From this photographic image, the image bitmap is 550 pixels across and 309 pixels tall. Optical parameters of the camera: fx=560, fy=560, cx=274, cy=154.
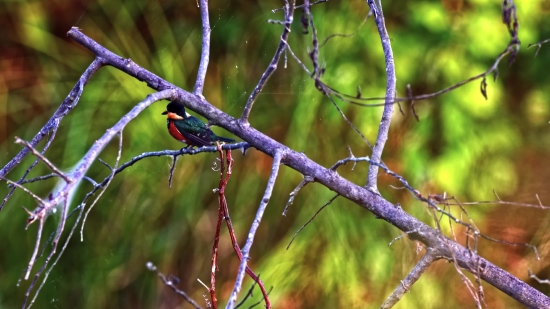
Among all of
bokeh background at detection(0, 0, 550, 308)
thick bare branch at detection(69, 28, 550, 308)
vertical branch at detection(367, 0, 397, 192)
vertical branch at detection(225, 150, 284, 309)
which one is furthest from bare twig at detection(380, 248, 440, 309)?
bokeh background at detection(0, 0, 550, 308)

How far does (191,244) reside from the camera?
224 centimetres

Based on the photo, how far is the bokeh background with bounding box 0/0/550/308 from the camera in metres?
2.09

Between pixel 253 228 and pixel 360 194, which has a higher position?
pixel 360 194

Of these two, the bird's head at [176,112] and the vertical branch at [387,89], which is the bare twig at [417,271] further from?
the bird's head at [176,112]

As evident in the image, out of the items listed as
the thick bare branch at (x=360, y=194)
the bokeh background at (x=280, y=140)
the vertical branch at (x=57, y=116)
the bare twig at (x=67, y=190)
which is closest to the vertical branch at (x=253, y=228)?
the thick bare branch at (x=360, y=194)

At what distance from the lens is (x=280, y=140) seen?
221 cm

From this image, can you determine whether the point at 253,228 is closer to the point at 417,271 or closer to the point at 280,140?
the point at 417,271

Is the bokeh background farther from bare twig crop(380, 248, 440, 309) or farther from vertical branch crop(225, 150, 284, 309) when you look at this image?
vertical branch crop(225, 150, 284, 309)

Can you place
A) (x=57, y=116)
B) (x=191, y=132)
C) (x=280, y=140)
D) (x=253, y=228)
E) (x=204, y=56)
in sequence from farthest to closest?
(x=280, y=140), (x=191, y=132), (x=204, y=56), (x=57, y=116), (x=253, y=228)

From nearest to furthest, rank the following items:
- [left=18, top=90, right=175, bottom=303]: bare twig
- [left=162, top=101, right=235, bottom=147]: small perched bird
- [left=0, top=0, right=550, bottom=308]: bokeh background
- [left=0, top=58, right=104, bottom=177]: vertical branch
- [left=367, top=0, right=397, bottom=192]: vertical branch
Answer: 1. [left=18, top=90, right=175, bottom=303]: bare twig
2. [left=0, top=58, right=104, bottom=177]: vertical branch
3. [left=367, top=0, right=397, bottom=192]: vertical branch
4. [left=162, top=101, right=235, bottom=147]: small perched bird
5. [left=0, top=0, right=550, bottom=308]: bokeh background

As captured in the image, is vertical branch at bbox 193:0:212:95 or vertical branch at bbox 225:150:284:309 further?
vertical branch at bbox 193:0:212:95

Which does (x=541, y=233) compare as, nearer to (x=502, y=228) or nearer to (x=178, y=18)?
(x=502, y=228)

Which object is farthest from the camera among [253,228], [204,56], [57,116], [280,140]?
[280,140]

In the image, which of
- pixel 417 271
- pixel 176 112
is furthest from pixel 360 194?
pixel 176 112
